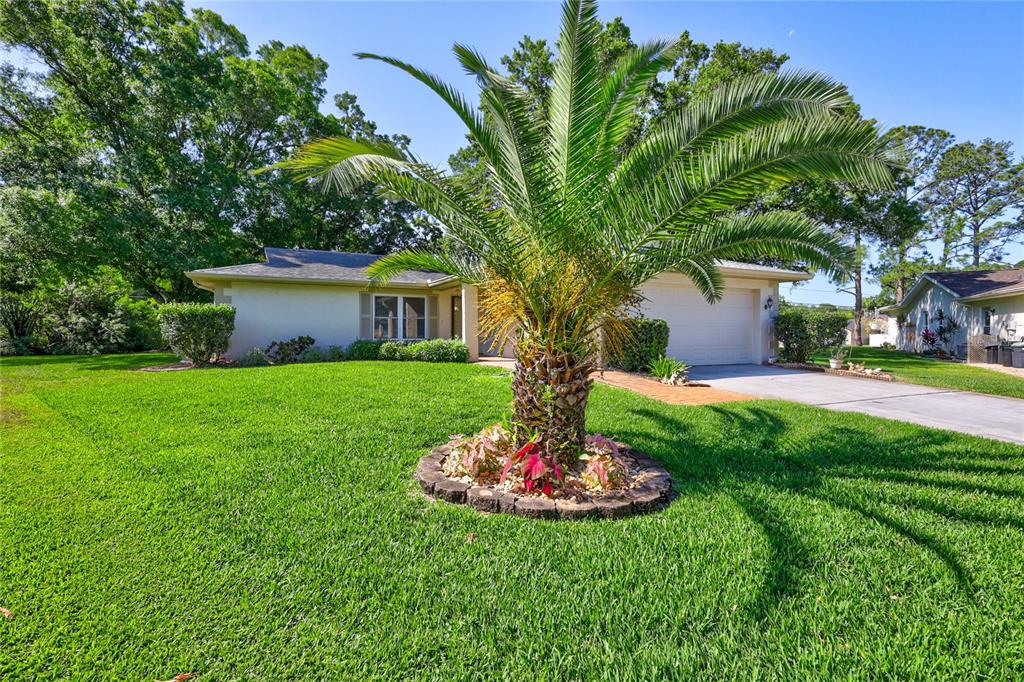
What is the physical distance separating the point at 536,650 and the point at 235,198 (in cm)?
2294

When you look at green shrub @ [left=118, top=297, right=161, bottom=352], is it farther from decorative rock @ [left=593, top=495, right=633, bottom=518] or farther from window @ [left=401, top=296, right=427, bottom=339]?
decorative rock @ [left=593, top=495, right=633, bottom=518]

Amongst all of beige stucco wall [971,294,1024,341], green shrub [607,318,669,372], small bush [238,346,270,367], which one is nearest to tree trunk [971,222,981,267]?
beige stucco wall [971,294,1024,341]

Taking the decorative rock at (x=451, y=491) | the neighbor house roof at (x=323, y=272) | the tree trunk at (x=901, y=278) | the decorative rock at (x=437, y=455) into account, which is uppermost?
the tree trunk at (x=901, y=278)

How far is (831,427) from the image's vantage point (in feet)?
20.5

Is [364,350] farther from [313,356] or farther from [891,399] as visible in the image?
[891,399]

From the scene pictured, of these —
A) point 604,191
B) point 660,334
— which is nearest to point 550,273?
point 604,191

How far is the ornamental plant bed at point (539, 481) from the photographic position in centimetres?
373

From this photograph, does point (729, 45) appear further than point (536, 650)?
Yes

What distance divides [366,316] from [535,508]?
1331 centimetres

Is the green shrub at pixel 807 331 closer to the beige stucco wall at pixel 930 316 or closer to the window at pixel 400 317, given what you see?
the beige stucco wall at pixel 930 316

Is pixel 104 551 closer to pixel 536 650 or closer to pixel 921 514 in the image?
pixel 536 650

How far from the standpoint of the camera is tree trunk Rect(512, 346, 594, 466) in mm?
4238

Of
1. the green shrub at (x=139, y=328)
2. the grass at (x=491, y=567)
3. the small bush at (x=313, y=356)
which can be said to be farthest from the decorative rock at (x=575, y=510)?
the green shrub at (x=139, y=328)

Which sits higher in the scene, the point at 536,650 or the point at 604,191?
the point at 604,191
